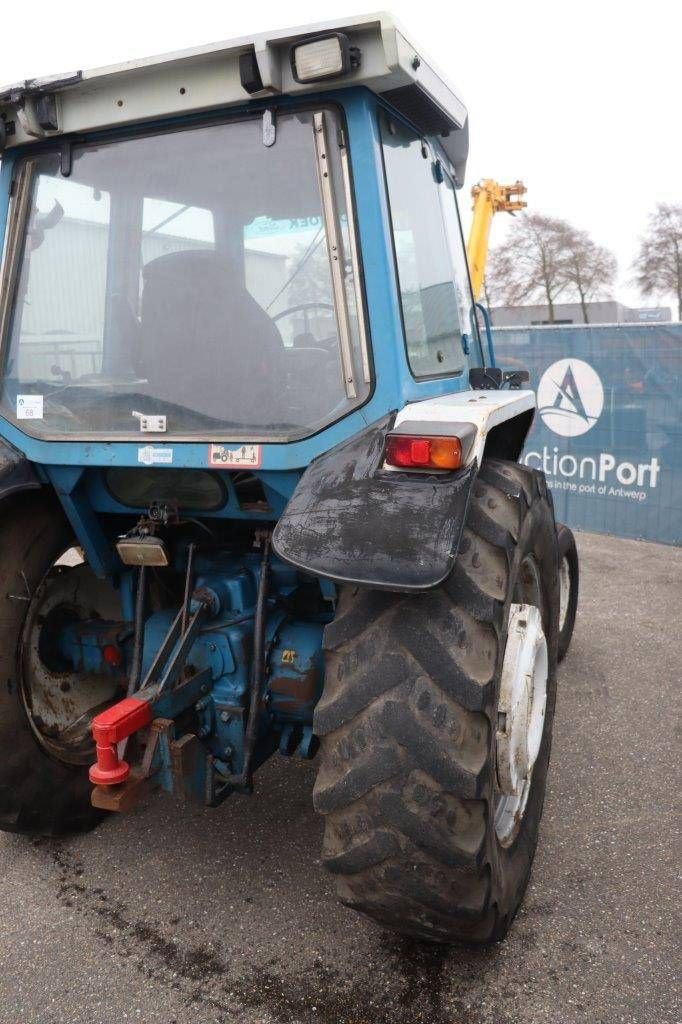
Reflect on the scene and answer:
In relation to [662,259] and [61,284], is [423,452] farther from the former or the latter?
[662,259]

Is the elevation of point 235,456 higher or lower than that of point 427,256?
lower

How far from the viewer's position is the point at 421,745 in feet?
5.88

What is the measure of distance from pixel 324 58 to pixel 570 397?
609 centimetres

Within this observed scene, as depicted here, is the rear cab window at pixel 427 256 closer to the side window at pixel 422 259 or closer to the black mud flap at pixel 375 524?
the side window at pixel 422 259

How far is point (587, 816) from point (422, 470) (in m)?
1.84

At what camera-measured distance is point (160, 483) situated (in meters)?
2.49

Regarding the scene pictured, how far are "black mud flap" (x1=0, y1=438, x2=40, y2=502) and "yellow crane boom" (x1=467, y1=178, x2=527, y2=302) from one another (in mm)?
4143

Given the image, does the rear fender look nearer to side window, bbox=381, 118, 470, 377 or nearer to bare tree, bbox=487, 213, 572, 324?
side window, bbox=381, 118, 470, 377

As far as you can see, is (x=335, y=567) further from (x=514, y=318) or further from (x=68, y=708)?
(x=514, y=318)

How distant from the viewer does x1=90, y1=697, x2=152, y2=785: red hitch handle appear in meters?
2.06

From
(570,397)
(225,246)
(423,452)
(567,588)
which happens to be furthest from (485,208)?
(423,452)

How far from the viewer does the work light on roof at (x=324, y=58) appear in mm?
1907

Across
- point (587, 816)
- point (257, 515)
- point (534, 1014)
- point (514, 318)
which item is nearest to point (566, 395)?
point (587, 816)

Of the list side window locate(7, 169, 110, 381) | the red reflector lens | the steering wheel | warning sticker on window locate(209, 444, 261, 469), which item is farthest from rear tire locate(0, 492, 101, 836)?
the red reflector lens
